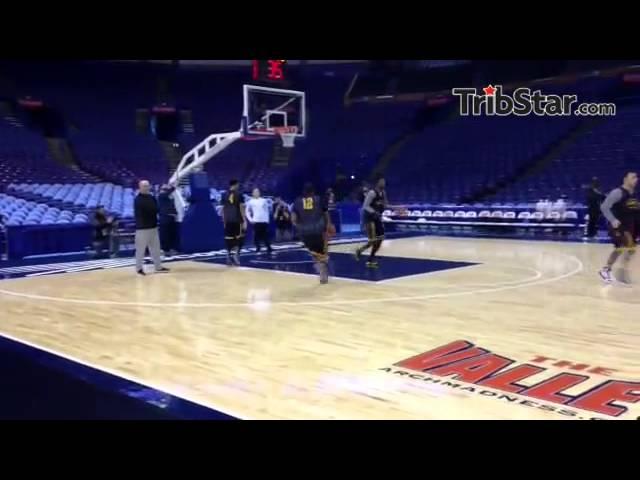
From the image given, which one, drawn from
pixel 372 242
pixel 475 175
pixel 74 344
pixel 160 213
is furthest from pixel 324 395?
pixel 475 175

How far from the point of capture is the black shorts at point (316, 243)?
8273mm

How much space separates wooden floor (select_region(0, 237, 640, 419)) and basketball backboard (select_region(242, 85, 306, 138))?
676 cm

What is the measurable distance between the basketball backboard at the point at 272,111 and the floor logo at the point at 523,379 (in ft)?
38.1

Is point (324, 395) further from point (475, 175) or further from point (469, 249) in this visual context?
point (475, 175)

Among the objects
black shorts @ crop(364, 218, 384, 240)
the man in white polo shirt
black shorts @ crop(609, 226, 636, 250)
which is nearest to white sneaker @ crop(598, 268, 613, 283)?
black shorts @ crop(609, 226, 636, 250)

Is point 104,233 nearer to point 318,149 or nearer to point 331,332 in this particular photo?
point 331,332

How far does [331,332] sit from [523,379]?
1.97m

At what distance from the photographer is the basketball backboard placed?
619 inches

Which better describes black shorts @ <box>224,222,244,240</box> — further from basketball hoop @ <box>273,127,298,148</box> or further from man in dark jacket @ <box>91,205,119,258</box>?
basketball hoop @ <box>273,127,298,148</box>

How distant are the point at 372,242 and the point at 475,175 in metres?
13.8

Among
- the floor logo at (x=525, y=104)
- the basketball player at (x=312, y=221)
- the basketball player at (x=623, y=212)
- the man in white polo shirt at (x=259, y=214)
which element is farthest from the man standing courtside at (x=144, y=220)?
the floor logo at (x=525, y=104)

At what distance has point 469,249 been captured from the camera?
1323 centimetres

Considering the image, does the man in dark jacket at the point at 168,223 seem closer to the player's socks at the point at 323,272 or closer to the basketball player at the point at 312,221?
the basketball player at the point at 312,221

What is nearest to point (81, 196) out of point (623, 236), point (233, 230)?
point (233, 230)
